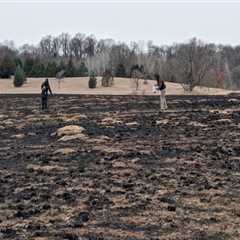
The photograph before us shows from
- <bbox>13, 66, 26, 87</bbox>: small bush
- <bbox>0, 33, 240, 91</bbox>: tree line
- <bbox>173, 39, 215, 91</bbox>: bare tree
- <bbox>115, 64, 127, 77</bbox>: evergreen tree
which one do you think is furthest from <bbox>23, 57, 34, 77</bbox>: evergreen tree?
<bbox>173, 39, 215, 91</bbox>: bare tree

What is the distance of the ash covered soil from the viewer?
919 cm

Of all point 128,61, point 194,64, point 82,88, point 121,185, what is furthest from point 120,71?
point 121,185

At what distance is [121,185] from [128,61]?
10946 cm

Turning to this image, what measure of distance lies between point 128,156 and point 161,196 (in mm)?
5603

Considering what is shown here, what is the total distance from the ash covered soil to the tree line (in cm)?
5937

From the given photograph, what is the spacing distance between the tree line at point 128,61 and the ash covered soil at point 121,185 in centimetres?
5937

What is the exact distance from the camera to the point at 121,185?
501 inches

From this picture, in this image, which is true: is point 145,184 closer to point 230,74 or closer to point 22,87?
point 22,87

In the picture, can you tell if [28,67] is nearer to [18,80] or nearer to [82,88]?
[18,80]

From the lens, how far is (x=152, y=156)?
56.0 ft

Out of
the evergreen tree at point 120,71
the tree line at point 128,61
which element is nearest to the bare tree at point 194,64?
the tree line at point 128,61

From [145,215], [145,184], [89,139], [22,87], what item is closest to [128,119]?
[89,139]

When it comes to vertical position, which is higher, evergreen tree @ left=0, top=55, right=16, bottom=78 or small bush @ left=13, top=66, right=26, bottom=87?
evergreen tree @ left=0, top=55, right=16, bottom=78

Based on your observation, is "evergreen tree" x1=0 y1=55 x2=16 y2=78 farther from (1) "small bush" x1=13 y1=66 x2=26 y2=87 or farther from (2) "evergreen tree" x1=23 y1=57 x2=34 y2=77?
(1) "small bush" x1=13 y1=66 x2=26 y2=87
